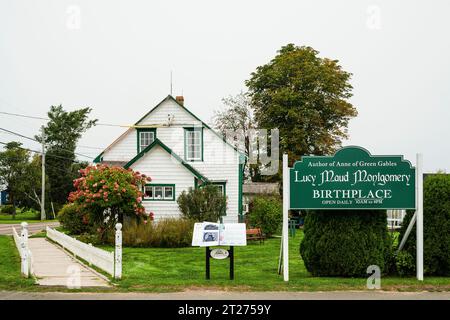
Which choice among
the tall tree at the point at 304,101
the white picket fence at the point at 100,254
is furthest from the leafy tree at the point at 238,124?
the white picket fence at the point at 100,254

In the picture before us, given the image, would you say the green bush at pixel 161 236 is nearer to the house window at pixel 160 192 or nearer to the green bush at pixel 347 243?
the house window at pixel 160 192

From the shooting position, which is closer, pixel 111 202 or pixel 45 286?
pixel 45 286

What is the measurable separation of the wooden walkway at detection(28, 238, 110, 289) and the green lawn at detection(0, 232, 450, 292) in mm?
536

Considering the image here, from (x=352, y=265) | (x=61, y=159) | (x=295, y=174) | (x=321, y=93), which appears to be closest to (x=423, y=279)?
(x=352, y=265)

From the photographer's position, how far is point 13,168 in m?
69.8

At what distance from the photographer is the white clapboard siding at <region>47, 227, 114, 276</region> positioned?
13742mm

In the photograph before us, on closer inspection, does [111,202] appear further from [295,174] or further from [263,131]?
[263,131]

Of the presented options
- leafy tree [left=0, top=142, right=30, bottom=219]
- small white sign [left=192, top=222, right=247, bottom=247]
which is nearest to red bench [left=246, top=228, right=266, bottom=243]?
small white sign [left=192, top=222, right=247, bottom=247]

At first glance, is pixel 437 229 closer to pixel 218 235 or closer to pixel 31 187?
pixel 218 235

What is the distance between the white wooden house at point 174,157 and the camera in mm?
28719

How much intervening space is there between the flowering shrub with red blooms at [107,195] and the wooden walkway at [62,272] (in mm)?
3506

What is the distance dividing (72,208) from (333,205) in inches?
729

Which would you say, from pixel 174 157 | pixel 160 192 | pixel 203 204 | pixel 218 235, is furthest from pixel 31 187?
pixel 218 235

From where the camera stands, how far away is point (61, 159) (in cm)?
7244
